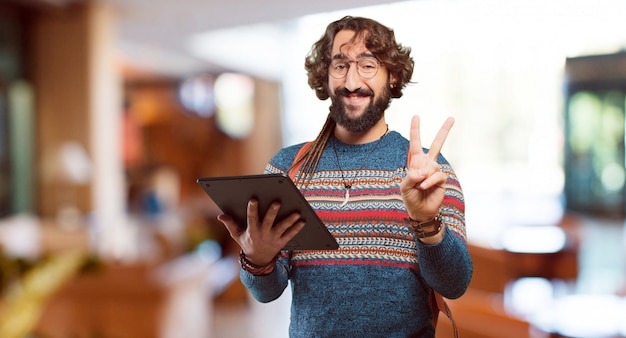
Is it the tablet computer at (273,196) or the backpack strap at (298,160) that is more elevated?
the backpack strap at (298,160)

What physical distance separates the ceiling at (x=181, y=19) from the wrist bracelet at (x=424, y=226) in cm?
18

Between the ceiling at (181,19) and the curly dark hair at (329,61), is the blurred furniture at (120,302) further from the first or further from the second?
the curly dark hair at (329,61)

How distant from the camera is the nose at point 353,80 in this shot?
1.48 feet

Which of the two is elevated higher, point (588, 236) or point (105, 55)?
point (105, 55)

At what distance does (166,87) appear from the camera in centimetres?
1264

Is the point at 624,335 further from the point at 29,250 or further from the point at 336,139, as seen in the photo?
the point at 29,250

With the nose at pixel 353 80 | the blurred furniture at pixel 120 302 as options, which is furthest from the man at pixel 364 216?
the blurred furniture at pixel 120 302

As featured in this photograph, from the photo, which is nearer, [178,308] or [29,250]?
[178,308]

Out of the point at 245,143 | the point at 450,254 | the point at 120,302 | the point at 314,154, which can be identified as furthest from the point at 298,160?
the point at 245,143

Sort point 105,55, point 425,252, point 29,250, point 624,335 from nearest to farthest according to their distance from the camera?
1. point 425,252
2. point 624,335
3. point 29,250
4. point 105,55

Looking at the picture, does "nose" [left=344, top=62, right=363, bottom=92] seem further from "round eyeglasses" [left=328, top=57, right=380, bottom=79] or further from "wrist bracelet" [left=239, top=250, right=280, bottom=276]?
"wrist bracelet" [left=239, top=250, right=280, bottom=276]

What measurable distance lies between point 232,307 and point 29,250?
9.73ft

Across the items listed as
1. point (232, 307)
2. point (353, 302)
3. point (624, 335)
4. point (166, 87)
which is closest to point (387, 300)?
point (353, 302)

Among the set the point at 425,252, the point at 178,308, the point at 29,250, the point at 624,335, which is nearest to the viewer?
the point at 425,252
